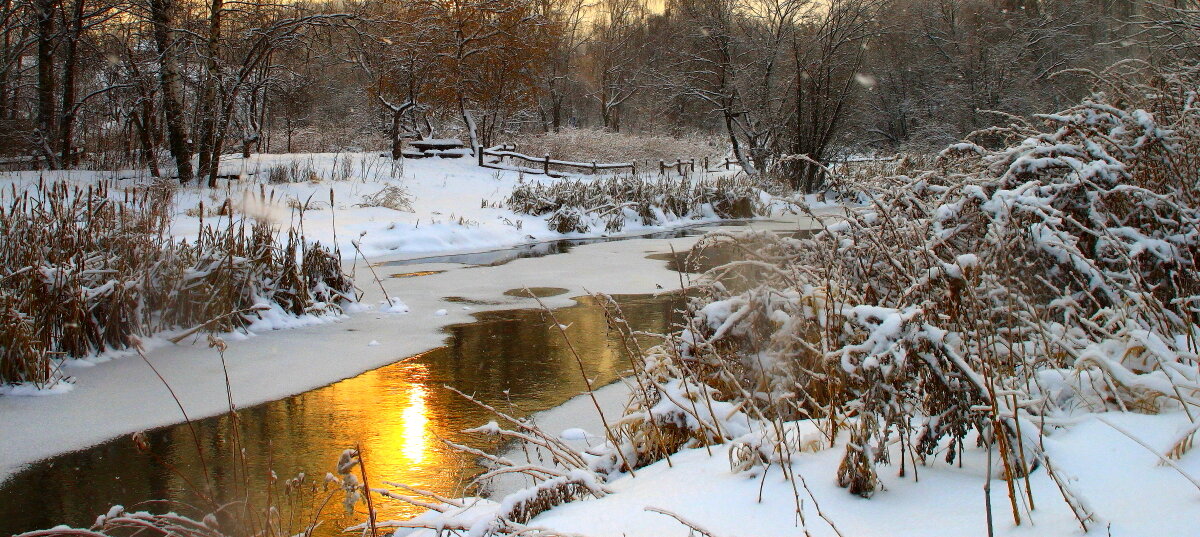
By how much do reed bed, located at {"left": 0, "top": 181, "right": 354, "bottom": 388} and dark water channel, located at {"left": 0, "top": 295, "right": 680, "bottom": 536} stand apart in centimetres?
136

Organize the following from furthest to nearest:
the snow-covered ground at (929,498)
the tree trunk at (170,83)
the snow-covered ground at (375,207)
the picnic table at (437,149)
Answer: the picnic table at (437,149) → the tree trunk at (170,83) → the snow-covered ground at (375,207) → the snow-covered ground at (929,498)

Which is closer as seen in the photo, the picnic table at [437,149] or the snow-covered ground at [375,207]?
the snow-covered ground at [375,207]

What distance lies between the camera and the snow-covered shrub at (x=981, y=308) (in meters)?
2.41

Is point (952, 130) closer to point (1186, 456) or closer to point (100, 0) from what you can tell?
point (100, 0)

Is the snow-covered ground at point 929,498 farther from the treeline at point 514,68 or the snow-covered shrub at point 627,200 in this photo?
the treeline at point 514,68

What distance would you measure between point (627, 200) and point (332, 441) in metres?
13.2

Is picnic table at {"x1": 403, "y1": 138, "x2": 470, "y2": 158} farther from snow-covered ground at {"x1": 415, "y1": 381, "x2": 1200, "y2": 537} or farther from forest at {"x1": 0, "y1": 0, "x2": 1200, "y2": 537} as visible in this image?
snow-covered ground at {"x1": 415, "y1": 381, "x2": 1200, "y2": 537}

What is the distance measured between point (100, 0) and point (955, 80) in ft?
86.5

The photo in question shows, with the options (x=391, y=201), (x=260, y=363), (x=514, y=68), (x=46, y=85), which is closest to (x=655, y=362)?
(x=260, y=363)

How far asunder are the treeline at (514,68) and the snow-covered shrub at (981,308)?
13991mm

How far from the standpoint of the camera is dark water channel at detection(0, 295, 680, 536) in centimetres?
352

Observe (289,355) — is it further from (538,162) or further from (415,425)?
(538,162)

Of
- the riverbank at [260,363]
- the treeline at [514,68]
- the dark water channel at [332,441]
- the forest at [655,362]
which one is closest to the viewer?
the forest at [655,362]

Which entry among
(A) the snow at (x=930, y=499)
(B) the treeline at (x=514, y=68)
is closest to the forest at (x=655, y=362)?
(A) the snow at (x=930, y=499)
